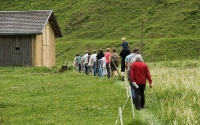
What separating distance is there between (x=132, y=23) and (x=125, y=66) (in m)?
53.2

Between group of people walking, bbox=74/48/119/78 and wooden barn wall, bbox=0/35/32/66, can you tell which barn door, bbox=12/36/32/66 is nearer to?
wooden barn wall, bbox=0/35/32/66

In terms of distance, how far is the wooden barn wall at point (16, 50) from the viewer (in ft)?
147

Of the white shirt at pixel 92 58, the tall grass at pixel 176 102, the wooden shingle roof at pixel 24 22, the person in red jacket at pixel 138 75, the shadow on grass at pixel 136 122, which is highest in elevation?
the wooden shingle roof at pixel 24 22

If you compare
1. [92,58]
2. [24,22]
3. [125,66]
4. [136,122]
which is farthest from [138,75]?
[24,22]

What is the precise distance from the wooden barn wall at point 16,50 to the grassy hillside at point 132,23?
66.7ft

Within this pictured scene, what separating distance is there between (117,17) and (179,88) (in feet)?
209

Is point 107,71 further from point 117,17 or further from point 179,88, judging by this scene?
point 117,17

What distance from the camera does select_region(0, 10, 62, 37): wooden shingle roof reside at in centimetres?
4500

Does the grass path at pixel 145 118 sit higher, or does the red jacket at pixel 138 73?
the red jacket at pixel 138 73

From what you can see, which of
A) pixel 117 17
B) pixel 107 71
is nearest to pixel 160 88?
pixel 107 71

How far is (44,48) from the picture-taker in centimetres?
4725

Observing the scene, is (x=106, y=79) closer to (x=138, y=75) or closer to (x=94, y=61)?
(x=94, y=61)

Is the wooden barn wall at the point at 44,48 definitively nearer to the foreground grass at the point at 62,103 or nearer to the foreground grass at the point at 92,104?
the foreground grass at the point at 62,103

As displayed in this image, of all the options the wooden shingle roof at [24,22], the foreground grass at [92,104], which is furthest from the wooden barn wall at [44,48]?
the foreground grass at [92,104]
